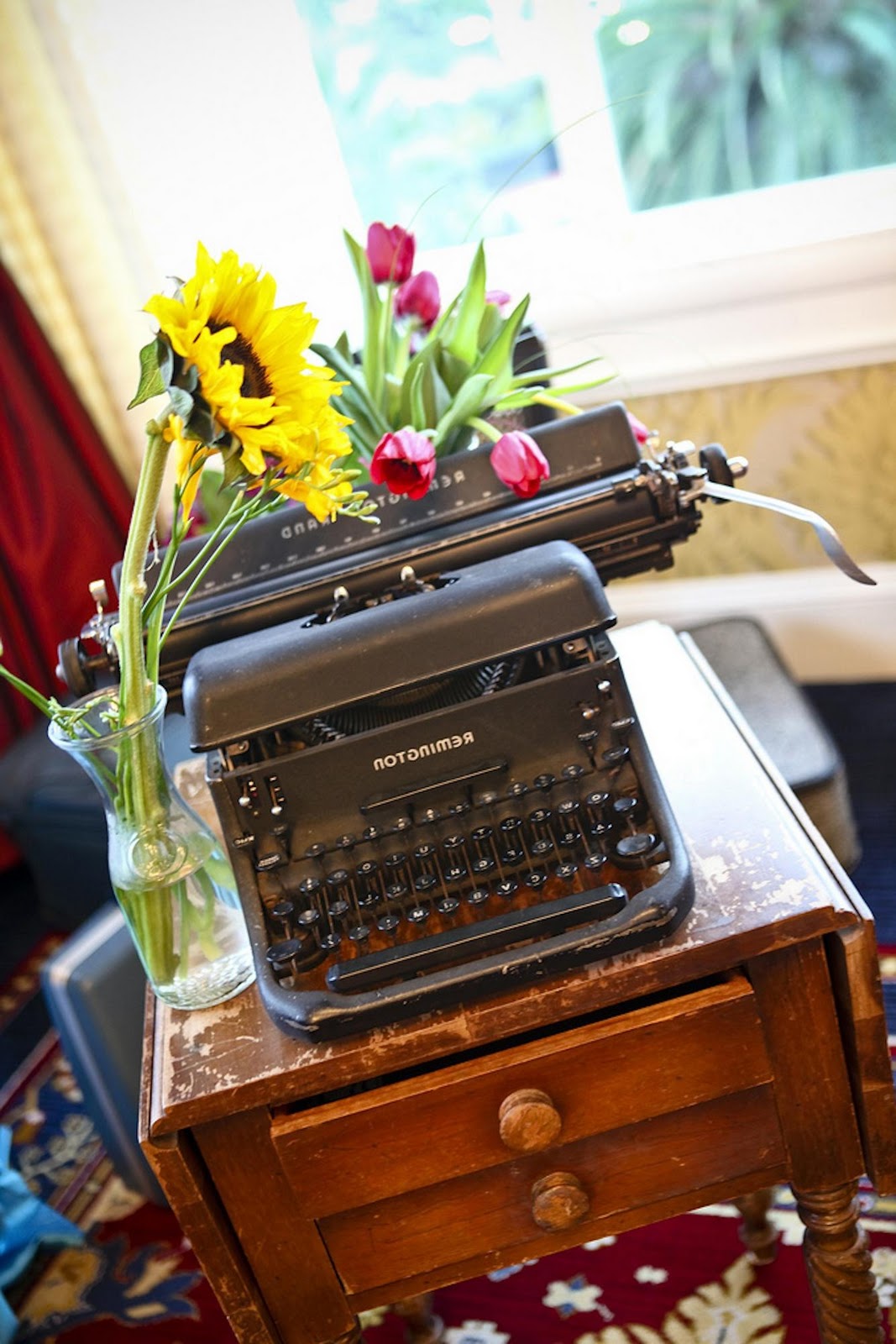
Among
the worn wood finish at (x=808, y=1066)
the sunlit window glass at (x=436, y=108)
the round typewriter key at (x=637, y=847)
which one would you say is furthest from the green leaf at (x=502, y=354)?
the sunlit window glass at (x=436, y=108)

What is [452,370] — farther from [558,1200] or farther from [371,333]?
[558,1200]

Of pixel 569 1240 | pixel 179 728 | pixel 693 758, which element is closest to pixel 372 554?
pixel 693 758

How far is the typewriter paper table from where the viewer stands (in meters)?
0.96

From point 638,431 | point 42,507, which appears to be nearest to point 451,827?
point 638,431

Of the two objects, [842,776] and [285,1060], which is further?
[842,776]

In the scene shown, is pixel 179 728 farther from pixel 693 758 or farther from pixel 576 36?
pixel 576 36

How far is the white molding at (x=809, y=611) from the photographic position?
8.11ft

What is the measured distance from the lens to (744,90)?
108 inches

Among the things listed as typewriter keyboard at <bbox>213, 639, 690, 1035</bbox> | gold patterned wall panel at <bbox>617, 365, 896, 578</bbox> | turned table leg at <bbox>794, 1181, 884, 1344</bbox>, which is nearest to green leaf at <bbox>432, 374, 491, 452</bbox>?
typewriter keyboard at <bbox>213, 639, 690, 1035</bbox>

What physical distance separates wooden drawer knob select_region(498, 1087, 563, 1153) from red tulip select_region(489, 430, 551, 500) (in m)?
0.57

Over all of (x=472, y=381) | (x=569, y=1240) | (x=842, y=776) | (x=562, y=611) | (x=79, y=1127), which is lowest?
(x=79, y=1127)

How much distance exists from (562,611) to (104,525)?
194 cm

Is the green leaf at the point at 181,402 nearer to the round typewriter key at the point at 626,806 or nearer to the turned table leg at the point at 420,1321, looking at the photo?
the round typewriter key at the point at 626,806

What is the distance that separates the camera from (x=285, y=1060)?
0.96m
